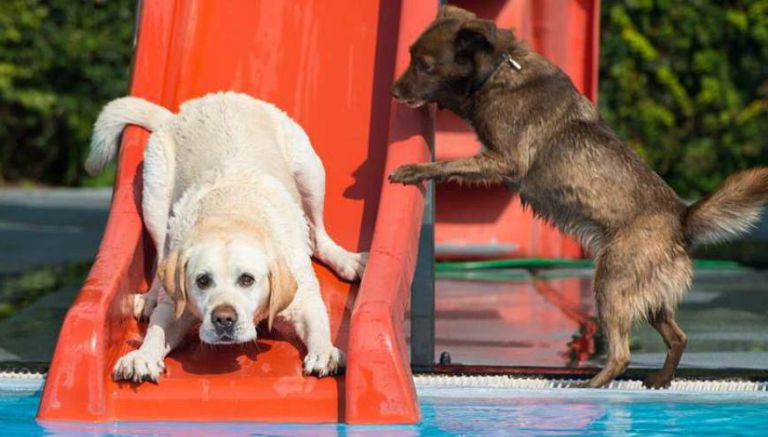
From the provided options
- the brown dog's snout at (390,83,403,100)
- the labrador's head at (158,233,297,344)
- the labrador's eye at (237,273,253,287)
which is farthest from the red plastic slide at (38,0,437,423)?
the labrador's eye at (237,273,253,287)

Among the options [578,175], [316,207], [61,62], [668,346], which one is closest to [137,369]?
[316,207]

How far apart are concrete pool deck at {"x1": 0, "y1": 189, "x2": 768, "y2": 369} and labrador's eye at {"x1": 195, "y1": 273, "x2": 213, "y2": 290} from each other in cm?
177

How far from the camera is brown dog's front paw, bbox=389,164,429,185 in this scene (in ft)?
20.5

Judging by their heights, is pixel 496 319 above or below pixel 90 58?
below

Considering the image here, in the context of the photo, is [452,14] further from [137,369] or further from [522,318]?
[522,318]

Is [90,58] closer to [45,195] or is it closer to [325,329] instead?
[45,195]

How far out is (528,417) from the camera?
5.46 metres

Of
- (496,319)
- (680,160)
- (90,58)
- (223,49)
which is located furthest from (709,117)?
(223,49)

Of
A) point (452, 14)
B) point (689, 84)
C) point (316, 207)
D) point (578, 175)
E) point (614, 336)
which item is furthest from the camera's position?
point (689, 84)

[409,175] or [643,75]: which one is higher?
[643,75]

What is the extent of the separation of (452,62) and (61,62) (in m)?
10.4

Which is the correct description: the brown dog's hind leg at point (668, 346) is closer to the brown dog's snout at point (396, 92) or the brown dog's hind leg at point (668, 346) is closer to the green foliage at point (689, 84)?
the brown dog's snout at point (396, 92)

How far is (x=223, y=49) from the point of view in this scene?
7.45m

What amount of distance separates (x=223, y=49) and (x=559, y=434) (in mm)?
3069
